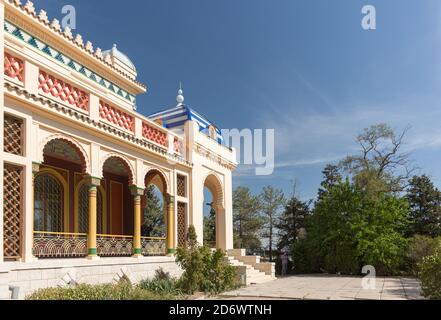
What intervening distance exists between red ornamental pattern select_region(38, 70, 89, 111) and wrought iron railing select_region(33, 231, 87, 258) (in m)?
2.71

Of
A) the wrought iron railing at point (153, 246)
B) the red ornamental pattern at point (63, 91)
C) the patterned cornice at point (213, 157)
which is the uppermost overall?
the red ornamental pattern at point (63, 91)

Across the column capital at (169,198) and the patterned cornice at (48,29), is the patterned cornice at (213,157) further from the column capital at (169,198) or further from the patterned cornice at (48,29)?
the patterned cornice at (48,29)

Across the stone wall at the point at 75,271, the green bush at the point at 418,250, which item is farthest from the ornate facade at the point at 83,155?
the green bush at the point at 418,250

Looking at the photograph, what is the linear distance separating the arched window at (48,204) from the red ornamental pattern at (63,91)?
2.75 metres

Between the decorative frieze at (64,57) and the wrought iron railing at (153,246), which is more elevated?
the decorative frieze at (64,57)

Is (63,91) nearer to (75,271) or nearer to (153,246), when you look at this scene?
(75,271)

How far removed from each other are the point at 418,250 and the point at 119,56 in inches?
503

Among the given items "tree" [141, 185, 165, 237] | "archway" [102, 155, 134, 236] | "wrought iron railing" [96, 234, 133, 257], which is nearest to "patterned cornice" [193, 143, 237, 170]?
"archway" [102, 155, 134, 236]

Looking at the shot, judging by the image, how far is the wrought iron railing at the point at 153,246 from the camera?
12391 mm

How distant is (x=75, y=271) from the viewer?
30.1 feet

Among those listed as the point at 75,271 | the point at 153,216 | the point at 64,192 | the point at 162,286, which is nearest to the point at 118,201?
the point at 64,192

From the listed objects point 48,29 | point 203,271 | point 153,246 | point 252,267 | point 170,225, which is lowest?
point 252,267

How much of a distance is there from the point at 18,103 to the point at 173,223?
645cm

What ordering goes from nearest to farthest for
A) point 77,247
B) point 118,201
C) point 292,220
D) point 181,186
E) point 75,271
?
1. point 75,271
2. point 77,247
3. point 181,186
4. point 118,201
5. point 292,220
